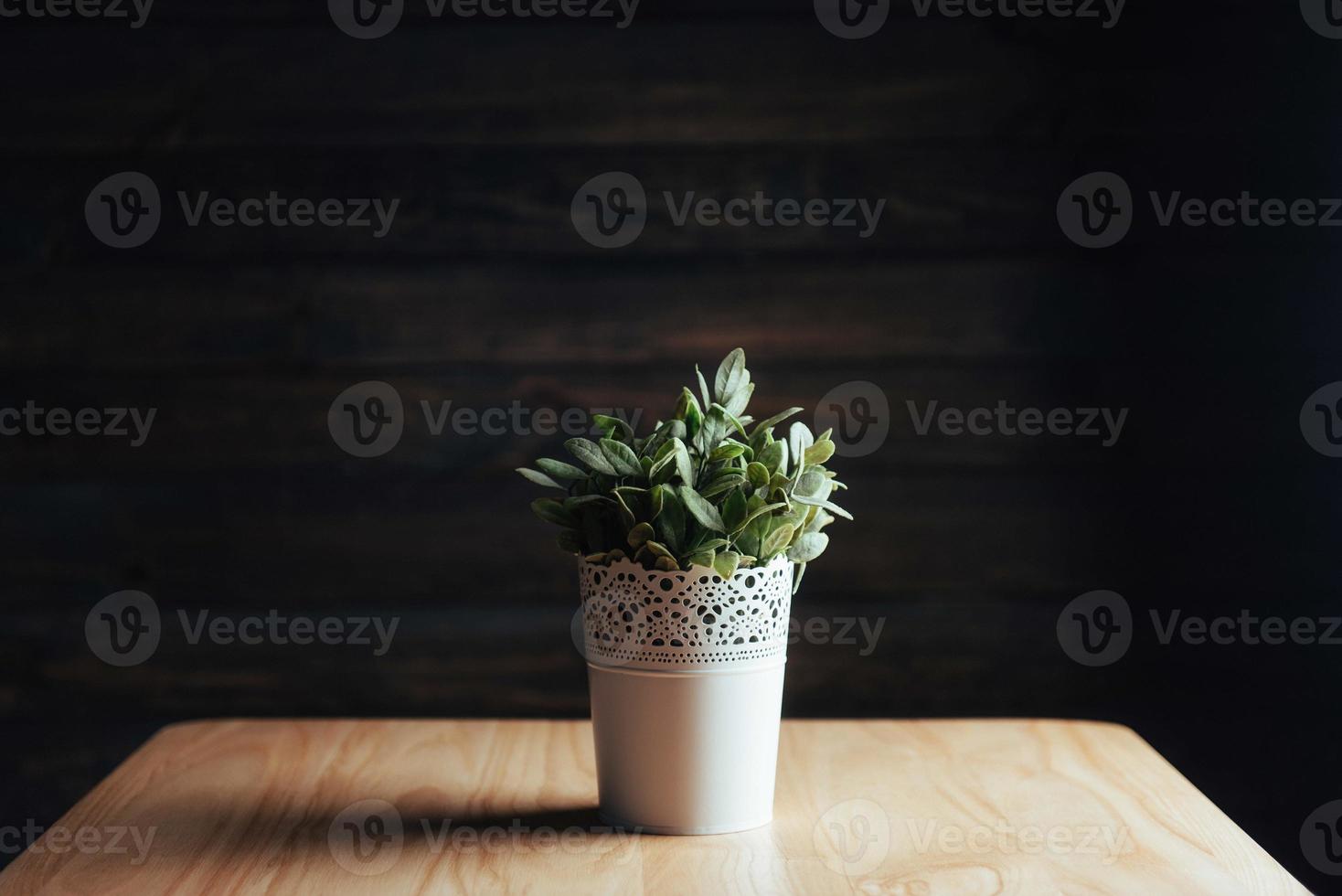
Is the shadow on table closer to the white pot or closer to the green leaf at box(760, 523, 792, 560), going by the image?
the white pot

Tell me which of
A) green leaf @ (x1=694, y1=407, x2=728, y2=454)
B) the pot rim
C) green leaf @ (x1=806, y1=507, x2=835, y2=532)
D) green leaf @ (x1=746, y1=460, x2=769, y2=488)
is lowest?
the pot rim

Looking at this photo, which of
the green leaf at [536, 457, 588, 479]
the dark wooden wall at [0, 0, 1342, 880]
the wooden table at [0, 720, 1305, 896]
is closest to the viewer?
the wooden table at [0, 720, 1305, 896]

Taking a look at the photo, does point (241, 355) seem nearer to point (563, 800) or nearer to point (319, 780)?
point (319, 780)

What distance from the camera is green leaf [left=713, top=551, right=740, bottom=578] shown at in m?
0.81

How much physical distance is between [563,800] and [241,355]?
927mm

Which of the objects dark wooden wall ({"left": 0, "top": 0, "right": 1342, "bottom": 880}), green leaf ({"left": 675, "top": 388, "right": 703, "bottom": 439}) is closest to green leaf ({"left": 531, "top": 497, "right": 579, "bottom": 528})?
green leaf ({"left": 675, "top": 388, "right": 703, "bottom": 439})

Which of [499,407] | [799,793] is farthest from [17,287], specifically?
[799,793]

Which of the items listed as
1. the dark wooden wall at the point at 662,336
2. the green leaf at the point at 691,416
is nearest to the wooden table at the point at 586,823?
the green leaf at the point at 691,416

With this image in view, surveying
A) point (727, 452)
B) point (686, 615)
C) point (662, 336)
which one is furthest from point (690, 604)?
point (662, 336)

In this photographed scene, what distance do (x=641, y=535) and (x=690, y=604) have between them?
0.06 m

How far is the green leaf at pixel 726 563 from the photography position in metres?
0.81

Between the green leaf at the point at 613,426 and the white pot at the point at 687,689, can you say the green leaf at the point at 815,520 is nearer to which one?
the white pot at the point at 687,689

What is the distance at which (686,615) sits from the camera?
2.71 ft

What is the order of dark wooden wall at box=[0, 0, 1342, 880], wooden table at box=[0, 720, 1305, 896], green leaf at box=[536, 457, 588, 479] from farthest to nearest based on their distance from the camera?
dark wooden wall at box=[0, 0, 1342, 880] → green leaf at box=[536, 457, 588, 479] → wooden table at box=[0, 720, 1305, 896]
